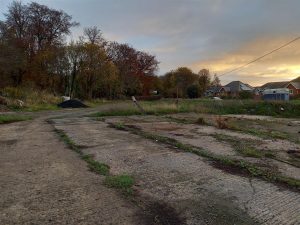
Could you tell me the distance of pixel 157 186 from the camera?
210 inches

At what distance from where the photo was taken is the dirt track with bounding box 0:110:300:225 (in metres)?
4.11

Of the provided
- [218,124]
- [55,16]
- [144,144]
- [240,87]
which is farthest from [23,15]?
[240,87]

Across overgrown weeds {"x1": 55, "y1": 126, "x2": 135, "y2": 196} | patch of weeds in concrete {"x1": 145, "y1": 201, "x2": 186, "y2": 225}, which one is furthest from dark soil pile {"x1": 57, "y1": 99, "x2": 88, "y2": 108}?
patch of weeds in concrete {"x1": 145, "y1": 201, "x2": 186, "y2": 225}

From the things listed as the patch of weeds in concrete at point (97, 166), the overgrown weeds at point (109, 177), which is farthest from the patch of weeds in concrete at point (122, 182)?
the patch of weeds in concrete at point (97, 166)

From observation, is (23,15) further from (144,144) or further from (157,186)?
(157,186)

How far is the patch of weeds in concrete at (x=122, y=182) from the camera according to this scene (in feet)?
16.7

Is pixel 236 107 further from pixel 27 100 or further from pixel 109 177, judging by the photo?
pixel 109 177

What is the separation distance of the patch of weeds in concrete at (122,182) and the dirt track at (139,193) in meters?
0.13

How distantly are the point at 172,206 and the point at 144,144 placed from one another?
4840 mm

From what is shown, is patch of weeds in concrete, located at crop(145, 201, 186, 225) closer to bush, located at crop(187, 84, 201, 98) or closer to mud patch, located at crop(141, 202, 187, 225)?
mud patch, located at crop(141, 202, 187, 225)

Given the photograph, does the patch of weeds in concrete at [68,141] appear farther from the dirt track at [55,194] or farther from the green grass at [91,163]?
the dirt track at [55,194]

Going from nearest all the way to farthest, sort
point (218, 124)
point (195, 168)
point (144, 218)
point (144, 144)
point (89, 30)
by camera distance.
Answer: point (144, 218) < point (195, 168) < point (144, 144) < point (218, 124) < point (89, 30)

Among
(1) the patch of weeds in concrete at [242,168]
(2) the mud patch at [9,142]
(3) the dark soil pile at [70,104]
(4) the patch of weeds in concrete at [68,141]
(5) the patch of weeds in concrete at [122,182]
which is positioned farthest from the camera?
(3) the dark soil pile at [70,104]

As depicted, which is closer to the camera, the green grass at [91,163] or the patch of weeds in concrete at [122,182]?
the patch of weeds in concrete at [122,182]
